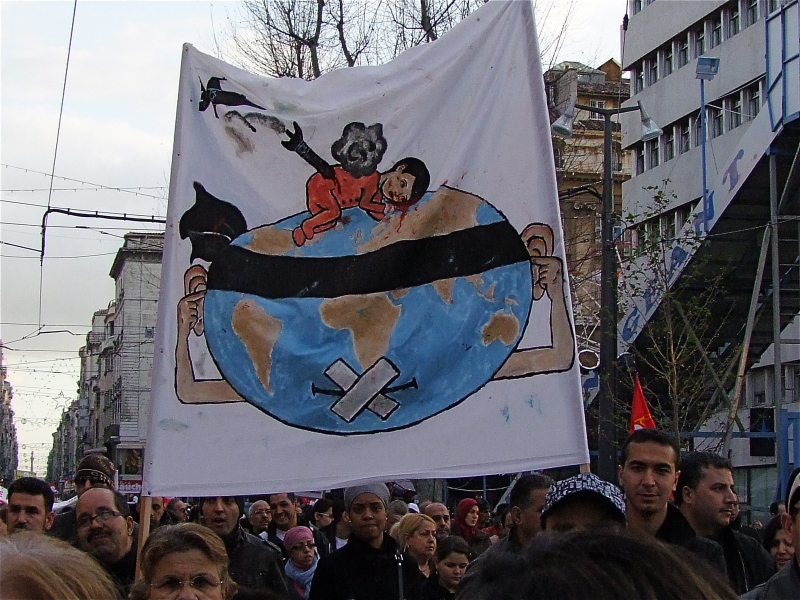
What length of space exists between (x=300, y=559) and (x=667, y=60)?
32123mm

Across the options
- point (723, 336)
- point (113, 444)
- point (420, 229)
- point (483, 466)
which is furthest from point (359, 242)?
point (113, 444)

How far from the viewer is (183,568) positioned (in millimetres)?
3705

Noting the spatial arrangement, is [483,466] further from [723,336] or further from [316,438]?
[723,336]

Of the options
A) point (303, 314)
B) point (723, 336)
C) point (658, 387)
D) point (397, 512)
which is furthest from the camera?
point (658, 387)

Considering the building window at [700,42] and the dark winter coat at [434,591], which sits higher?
the building window at [700,42]

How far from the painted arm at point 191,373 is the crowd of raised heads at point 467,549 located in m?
0.52

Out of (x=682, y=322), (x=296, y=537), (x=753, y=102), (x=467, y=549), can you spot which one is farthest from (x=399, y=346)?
(x=753, y=102)

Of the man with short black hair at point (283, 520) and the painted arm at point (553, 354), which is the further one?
the man with short black hair at point (283, 520)

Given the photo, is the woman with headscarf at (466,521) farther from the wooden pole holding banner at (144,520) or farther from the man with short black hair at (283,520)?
the wooden pole holding banner at (144,520)

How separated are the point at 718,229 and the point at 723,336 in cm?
317

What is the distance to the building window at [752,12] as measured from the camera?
31.7m

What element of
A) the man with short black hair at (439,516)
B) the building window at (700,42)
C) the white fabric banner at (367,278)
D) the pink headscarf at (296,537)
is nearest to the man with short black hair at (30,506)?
the white fabric banner at (367,278)

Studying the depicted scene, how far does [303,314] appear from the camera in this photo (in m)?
5.10

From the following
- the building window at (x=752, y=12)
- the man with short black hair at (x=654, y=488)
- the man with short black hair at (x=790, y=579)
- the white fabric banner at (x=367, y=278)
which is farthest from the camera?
the building window at (x=752, y=12)
